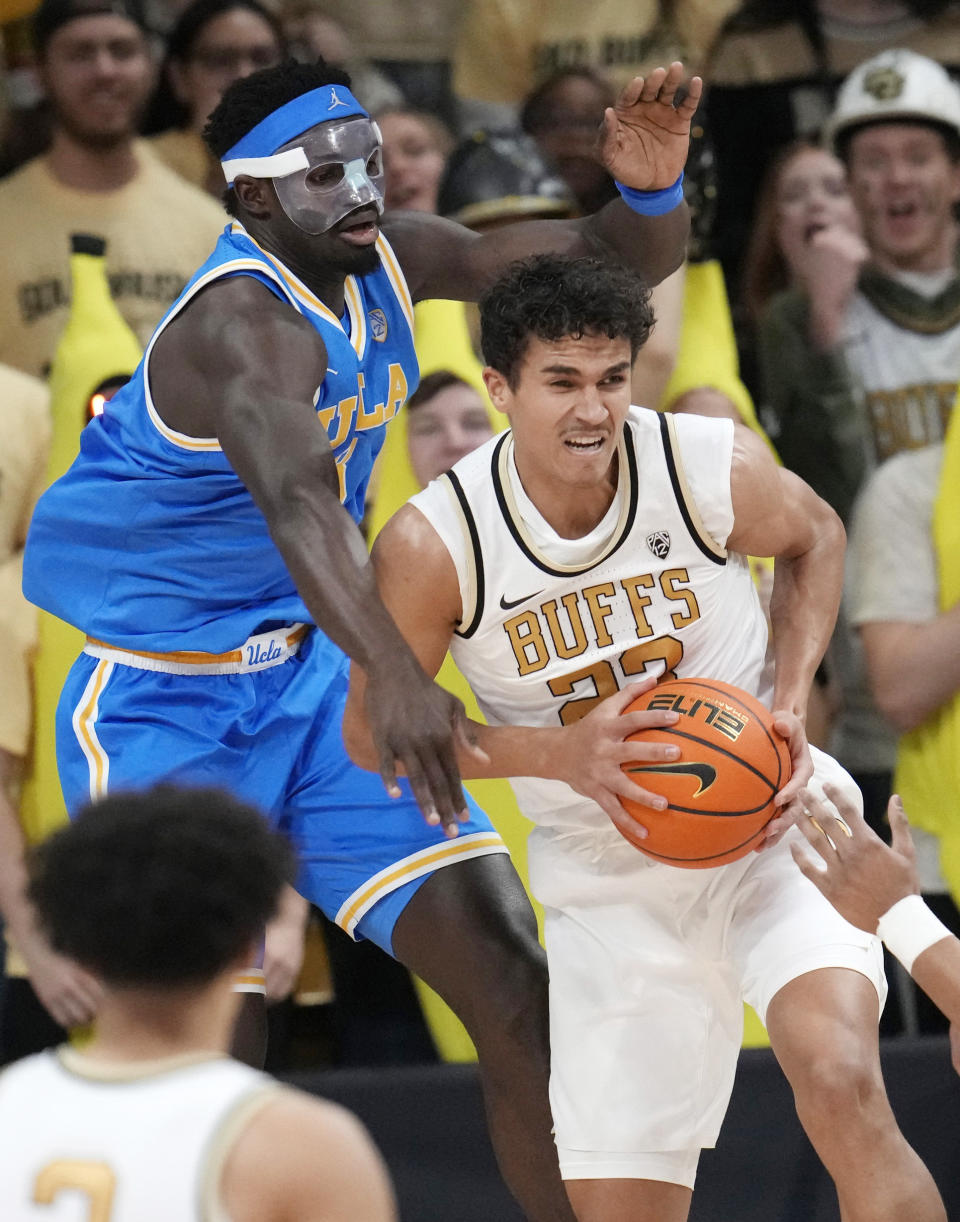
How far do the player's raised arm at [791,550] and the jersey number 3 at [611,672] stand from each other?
0.20 m

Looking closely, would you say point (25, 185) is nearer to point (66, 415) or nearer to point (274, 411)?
point (66, 415)

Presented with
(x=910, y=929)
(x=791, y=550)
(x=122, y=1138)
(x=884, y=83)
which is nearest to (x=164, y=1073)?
(x=122, y=1138)

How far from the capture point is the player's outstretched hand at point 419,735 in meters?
2.91

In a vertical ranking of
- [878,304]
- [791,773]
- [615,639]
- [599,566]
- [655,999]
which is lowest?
[655,999]

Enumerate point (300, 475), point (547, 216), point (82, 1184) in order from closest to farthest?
point (82, 1184) → point (300, 475) → point (547, 216)

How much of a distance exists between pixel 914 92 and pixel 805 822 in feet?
9.98

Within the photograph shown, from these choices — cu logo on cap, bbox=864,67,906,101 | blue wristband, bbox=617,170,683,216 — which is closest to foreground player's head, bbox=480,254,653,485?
blue wristband, bbox=617,170,683,216

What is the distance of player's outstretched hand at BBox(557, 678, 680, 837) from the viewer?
122 inches

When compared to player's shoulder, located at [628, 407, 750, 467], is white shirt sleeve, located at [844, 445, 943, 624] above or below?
below

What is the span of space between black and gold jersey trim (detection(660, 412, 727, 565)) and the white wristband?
2.53 ft

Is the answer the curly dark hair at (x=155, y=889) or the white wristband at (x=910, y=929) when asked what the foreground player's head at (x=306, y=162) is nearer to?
the white wristband at (x=910, y=929)

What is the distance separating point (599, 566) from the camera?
10.9 feet

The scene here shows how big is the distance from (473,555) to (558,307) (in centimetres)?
43

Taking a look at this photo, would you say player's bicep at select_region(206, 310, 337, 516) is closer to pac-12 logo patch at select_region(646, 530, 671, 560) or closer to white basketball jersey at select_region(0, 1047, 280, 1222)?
pac-12 logo patch at select_region(646, 530, 671, 560)
